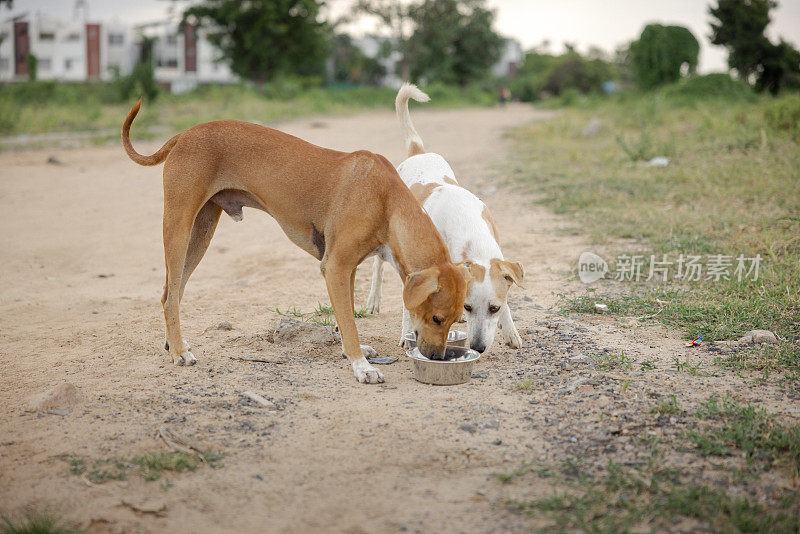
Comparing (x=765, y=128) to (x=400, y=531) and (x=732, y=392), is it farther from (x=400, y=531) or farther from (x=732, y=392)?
(x=400, y=531)

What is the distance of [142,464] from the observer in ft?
10.2

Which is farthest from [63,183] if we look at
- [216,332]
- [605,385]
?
[605,385]

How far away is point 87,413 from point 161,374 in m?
0.65

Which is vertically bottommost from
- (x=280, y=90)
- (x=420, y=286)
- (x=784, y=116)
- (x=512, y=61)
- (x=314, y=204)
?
(x=420, y=286)

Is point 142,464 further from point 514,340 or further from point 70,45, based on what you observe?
point 70,45

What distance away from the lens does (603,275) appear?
6.32 metres

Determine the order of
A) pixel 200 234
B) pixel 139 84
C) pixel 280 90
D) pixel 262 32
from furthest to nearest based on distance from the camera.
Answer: pixel 262 32
pixel 280 90
pixel 139 84
pixel 200 234

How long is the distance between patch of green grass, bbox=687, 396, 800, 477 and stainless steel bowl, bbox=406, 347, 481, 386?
1274 millimetres

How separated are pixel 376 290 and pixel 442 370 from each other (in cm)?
170

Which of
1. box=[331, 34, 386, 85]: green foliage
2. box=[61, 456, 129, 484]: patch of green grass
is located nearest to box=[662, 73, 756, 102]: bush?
box=[61, 456, 129, 484]: patch of green grass

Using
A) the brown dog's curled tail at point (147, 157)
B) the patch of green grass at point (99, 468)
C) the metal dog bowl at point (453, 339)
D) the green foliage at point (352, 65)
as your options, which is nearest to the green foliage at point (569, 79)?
the green foliage at point (352, 65)

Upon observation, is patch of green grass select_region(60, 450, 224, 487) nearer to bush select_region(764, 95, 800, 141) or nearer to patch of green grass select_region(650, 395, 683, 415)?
patch of green grass select_region(650, 395, 683, 415)

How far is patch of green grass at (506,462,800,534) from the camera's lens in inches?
102

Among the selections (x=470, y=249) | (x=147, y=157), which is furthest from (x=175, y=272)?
(x=470, y=249)
